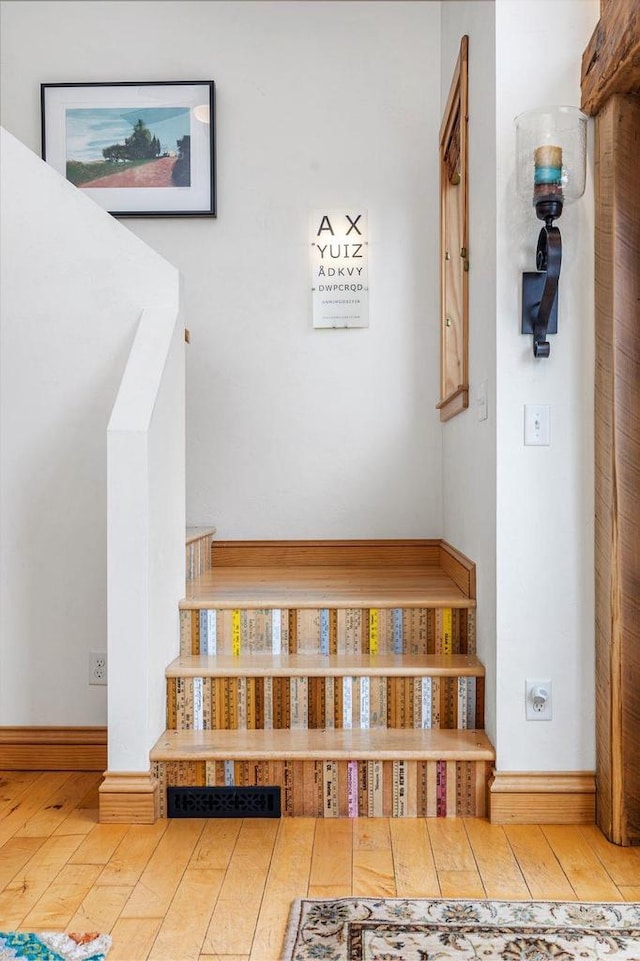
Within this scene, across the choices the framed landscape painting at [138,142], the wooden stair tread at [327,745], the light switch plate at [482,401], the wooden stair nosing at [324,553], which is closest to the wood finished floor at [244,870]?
the wooden stair tread at [327,745]

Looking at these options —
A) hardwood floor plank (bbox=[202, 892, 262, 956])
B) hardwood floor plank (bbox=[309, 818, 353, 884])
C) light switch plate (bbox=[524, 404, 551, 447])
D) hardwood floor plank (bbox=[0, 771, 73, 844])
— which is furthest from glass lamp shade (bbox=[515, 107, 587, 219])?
hardwood floor plank (bbox=[0, 771, 73, 844])

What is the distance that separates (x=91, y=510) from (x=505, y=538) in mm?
1287

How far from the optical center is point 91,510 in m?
2.61

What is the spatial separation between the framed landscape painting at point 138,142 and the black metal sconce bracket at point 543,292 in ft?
6.09

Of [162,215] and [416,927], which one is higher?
[162,215]

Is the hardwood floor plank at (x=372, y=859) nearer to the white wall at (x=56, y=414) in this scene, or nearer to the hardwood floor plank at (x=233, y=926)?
the hardwood floor plank at (x=233, y=926)

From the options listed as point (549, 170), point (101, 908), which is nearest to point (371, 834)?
point (101, 908)

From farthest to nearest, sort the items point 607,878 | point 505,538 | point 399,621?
point 399,621
point 505,538
point 607,878

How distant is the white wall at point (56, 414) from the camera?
256 centimetres

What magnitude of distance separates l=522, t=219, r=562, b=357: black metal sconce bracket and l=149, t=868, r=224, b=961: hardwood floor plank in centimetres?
148

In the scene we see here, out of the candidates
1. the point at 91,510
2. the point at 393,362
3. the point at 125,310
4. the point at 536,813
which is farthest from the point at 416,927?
the point at 393,362

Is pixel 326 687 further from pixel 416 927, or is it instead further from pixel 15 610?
pixel 15 610

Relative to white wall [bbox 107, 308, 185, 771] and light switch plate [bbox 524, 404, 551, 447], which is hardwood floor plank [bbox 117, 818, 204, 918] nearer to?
white wall [bbox 107, 308, 185, 771]

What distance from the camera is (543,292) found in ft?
6.82
